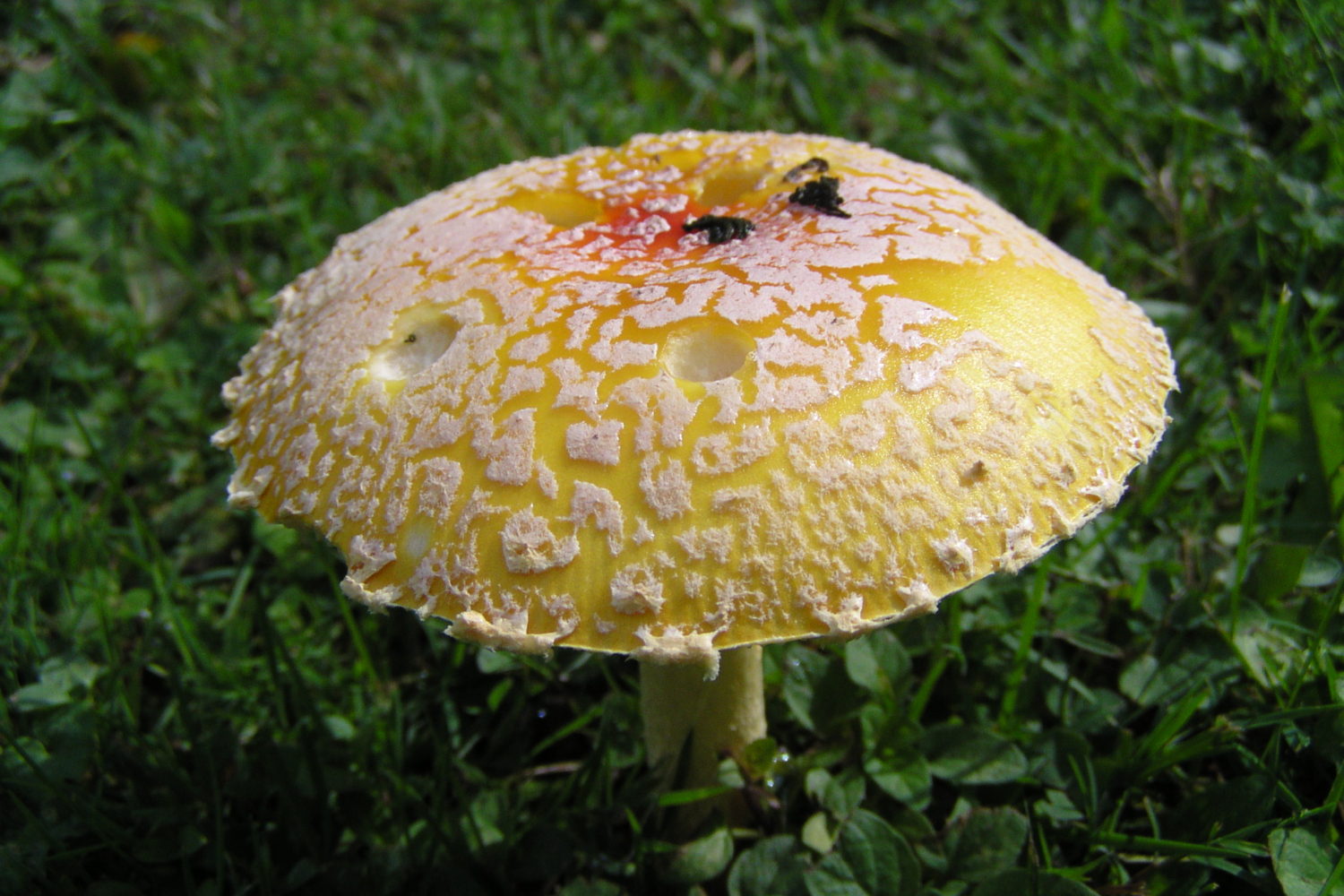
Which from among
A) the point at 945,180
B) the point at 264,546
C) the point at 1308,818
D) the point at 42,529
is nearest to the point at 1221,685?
the point at 1308,818

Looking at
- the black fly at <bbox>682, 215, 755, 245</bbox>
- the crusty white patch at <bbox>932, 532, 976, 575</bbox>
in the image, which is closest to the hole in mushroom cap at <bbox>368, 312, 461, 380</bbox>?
the black fly at <bbox>682, 215, 755, 245</bbox>

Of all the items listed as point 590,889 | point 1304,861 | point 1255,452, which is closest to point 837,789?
point 590,889

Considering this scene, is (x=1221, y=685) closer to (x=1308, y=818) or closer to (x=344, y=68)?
(x=1308, y=818)

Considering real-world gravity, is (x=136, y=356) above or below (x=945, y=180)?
below

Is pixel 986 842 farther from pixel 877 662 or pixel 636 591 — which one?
pixel 636 591

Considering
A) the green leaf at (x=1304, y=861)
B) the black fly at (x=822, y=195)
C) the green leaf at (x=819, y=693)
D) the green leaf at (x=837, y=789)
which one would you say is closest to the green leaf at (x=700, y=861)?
the green leaf at (x=837, y=789)

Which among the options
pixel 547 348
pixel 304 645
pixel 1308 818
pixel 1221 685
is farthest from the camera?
pixel 304 645
